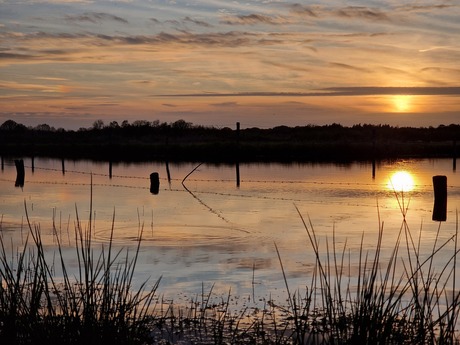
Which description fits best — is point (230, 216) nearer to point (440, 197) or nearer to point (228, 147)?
point (440, 197)

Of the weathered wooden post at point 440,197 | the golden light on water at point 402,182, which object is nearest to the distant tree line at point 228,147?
the golden light on water at point 402,182

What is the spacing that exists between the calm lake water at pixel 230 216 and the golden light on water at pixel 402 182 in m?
0.08

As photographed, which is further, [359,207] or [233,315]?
[359,207]

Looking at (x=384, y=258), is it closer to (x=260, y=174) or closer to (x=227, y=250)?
(x=227, y=250)

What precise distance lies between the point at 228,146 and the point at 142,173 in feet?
44.7

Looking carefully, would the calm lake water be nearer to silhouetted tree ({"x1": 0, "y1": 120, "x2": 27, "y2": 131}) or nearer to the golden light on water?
the golden light on water

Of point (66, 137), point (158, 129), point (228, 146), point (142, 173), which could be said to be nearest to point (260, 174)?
point (142, 173)

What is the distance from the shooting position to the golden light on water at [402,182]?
20.5m

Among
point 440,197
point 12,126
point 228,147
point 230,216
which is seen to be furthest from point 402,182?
point 12,126

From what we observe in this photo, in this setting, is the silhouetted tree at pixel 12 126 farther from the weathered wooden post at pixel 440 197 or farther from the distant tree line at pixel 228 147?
the weathered wooden post at pixel 440 197

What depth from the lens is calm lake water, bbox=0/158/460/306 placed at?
945 cm

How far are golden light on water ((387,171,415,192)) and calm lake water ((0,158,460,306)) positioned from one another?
8 centimetres

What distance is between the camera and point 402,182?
2228 centimetres

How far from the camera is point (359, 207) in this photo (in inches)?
650
